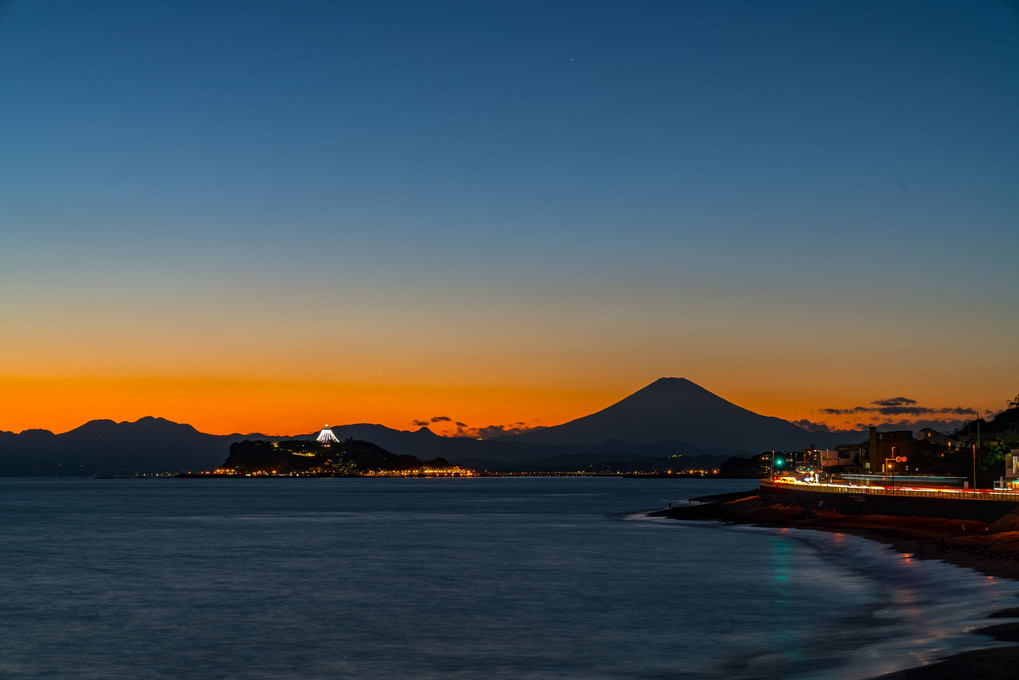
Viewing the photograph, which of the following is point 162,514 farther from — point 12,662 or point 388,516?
point 12,662

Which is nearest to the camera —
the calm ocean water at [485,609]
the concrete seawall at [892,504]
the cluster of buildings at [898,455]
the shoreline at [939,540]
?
the shoreline at [939,540]

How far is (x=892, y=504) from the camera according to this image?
277 feet

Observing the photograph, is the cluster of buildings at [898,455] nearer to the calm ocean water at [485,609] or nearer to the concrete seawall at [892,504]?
the concrete seawall at [892,504]

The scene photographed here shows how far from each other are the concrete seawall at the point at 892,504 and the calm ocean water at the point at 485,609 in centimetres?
764

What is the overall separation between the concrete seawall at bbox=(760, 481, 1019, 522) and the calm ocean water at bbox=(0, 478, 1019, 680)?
301 inches

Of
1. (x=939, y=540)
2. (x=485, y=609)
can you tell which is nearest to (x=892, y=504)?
(x=939, y=540)

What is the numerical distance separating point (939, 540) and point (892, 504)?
2495cm

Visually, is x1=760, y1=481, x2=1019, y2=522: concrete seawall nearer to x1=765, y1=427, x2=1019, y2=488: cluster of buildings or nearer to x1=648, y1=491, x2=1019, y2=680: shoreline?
x1=648, y1=491, x2=1019, y2=680: shoreline

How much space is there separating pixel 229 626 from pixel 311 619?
3.17 m

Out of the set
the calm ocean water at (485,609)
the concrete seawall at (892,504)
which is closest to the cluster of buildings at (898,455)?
the concrete seawall at (892,504)

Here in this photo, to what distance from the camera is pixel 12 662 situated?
30.8 m

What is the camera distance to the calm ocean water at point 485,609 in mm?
29500

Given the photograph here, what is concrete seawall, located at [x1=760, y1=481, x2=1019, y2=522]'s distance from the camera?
219ft

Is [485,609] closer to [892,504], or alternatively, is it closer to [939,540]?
[939,540]
